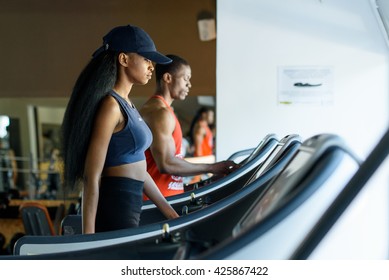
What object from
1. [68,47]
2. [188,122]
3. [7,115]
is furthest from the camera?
[188,122]

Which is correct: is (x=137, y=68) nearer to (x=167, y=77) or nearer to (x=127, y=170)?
(x=127, y=170)

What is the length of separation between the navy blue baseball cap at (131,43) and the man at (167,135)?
24.8 inches

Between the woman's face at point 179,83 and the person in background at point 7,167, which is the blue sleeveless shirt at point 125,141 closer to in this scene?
the woman's face at point 179,83

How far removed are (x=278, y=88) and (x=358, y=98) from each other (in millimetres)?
499

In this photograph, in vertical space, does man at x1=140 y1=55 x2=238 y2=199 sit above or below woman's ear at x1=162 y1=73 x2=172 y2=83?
below

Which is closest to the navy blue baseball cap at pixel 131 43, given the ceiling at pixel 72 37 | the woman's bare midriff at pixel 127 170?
the woman's bare midriff at pixel 127 170

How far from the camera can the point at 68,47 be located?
5188mm

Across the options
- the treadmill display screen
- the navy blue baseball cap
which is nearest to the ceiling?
the navy blue baseball cap

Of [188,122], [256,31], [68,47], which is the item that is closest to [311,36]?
[256,31]

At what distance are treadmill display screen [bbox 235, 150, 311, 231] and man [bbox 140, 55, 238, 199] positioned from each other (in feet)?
4.56

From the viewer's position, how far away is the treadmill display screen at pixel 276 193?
2.68ft

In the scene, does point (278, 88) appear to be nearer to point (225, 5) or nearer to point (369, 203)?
point (225, 5)

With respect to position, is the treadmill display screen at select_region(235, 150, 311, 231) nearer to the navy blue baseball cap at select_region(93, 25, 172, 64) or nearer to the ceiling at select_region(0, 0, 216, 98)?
the navy blue baseball cap at select_region(93, 25, 172, 64)

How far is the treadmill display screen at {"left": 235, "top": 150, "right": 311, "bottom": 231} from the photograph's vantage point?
0.82 metres
